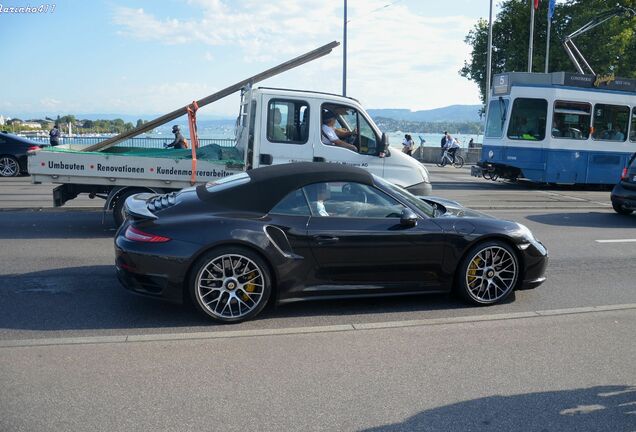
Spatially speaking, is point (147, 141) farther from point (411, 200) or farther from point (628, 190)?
point (411, 200)

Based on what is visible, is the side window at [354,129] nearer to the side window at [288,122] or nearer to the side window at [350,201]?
the side window at [288,122]

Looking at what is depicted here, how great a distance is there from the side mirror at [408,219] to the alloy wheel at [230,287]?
1.40m

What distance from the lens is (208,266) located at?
5.10 metres

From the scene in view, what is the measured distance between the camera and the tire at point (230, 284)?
510 centimetres

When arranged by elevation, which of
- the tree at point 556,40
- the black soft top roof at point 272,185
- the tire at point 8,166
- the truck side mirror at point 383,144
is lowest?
the tire at point 8,166

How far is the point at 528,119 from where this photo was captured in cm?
1828

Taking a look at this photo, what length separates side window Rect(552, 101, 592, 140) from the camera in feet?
59.9

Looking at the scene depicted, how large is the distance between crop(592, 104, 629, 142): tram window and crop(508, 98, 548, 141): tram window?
1904mm

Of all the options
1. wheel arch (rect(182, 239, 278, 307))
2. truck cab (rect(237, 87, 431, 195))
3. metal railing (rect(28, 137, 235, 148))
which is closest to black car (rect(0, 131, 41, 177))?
metal railing (rect(28, 137, 235, 148))

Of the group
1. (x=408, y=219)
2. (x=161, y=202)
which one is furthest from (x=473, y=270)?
(x=161, y=202)

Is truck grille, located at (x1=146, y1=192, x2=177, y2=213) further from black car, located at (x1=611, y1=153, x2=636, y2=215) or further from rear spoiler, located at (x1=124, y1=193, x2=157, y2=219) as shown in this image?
black car, located at (x1=611, y1=153, x2=636, y2=215)

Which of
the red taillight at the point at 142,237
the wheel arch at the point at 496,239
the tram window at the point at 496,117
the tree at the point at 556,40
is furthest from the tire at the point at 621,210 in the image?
the tree at the point at 556,40

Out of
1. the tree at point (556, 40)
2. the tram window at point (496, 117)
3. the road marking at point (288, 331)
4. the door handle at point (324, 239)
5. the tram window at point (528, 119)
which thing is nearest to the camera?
the road marking at point (288, 331)

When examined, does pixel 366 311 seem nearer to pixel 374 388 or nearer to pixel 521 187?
pixel 374 388
